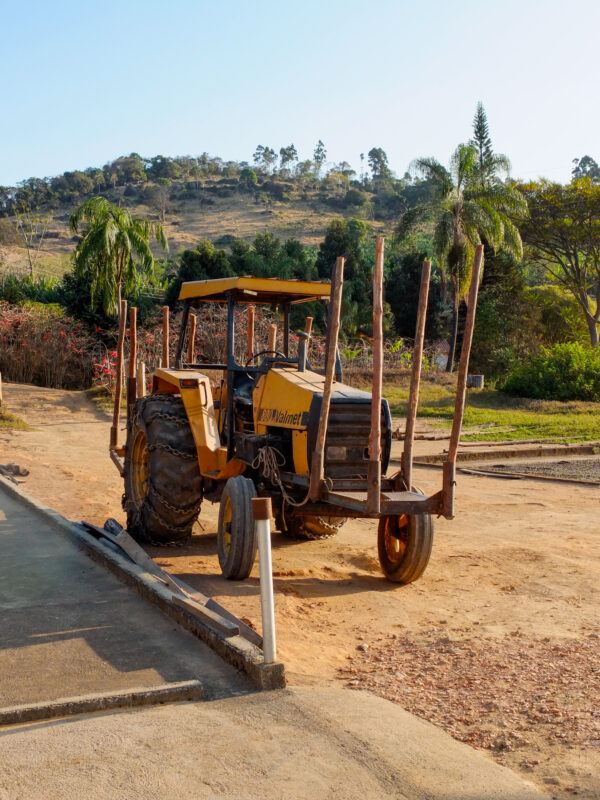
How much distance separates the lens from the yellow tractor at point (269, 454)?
22.8 feet

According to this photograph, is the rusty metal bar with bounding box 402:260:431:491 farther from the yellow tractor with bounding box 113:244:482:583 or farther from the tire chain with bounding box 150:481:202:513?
the tire chain with bounding box 150:481:202:513

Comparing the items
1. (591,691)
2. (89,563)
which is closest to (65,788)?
(591,691)

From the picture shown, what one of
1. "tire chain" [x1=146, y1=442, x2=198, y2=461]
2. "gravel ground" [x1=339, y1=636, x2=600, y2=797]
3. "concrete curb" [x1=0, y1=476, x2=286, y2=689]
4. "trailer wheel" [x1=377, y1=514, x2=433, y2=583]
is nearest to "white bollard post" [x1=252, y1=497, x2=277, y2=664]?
"concrete curb" [x1=0, y1=476, x2=286, y2=689]

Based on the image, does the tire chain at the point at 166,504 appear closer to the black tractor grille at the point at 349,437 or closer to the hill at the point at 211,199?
the black tractor grille at the point at 349,437

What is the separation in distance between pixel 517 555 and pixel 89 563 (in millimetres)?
3923

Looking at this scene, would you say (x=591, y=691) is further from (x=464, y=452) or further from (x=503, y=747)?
(x=464, y=452)

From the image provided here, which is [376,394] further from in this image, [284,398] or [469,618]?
[469,618]

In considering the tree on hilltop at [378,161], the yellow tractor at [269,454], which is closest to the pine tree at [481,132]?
the yellow tractor at [269,454]

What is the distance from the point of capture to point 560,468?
1505cm

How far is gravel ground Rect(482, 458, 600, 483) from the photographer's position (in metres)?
14.1

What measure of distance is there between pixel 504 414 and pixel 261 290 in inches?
659

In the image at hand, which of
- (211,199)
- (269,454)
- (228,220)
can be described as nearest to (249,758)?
(269,454)

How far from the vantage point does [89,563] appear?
23.9 feet

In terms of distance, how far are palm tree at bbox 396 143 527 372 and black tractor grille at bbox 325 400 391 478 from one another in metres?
24.9
